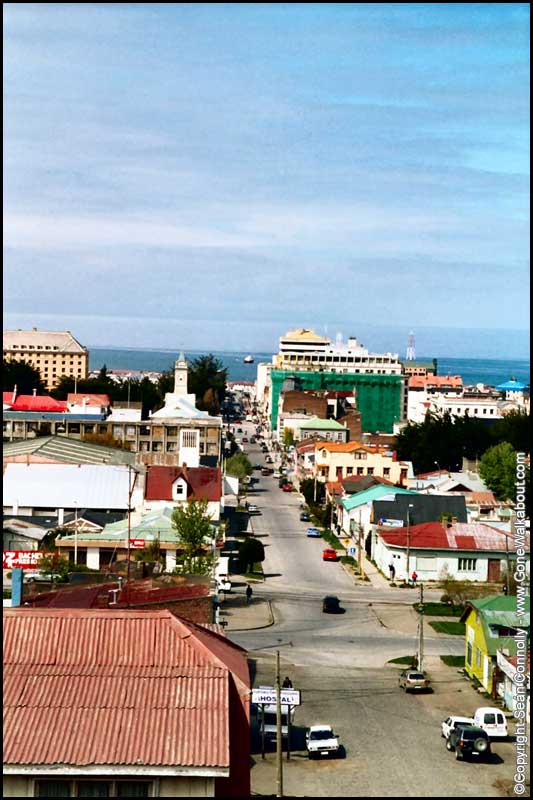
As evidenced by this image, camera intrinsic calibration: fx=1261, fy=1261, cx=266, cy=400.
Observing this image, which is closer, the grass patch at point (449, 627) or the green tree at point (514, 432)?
the grass patch at point (449, 627)

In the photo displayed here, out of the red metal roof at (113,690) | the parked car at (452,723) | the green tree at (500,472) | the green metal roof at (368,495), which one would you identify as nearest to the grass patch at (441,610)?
the parked car at (452,723)

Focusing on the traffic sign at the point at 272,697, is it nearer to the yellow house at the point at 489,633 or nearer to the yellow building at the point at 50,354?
the yellow house at the point at 489,633

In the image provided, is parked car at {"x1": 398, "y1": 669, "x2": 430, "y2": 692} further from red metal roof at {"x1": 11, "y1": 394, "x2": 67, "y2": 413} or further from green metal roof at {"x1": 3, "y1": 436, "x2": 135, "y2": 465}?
red metal roof at {"x1": 11, "y1": 394, "x2": 67, "y2": 413}

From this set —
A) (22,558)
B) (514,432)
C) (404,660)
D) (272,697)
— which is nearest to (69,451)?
(22,558)

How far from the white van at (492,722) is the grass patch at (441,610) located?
48.1 feet

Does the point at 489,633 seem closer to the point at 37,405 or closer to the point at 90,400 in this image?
the point at 37,405

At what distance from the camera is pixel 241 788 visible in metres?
13.2

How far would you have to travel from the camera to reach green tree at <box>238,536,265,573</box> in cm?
4928

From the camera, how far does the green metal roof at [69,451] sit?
6212 cm

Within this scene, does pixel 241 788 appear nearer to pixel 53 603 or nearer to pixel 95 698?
pixel 95 698

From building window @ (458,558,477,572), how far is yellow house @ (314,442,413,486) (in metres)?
28.3

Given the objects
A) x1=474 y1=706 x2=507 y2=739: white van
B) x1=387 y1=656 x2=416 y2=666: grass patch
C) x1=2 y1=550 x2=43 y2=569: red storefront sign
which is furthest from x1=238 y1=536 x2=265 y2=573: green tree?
x1=474 y1=706 x2=507 y2=739: white van

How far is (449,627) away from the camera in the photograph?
38406 millimetres

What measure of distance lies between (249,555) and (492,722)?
24594mm
